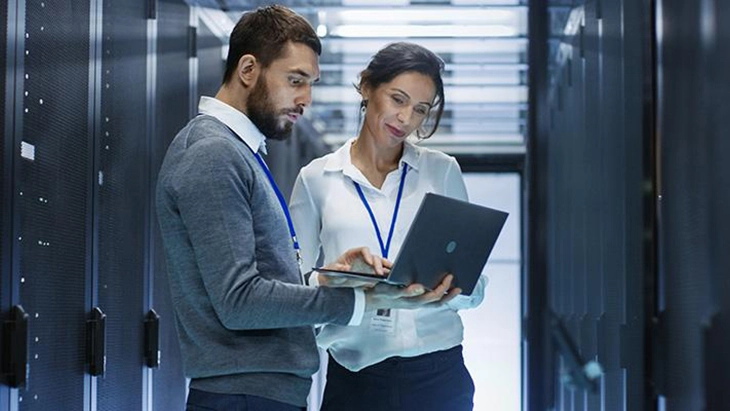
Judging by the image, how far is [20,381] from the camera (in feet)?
10.3

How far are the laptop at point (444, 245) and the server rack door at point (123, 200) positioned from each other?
Answer: 172 cm

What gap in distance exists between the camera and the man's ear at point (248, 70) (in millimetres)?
2553

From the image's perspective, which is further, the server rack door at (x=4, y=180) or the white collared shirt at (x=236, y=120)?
the server rack door at (x=4, y=180)

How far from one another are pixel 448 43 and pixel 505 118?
346 centimetres

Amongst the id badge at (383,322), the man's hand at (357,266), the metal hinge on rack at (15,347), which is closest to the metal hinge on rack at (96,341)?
the metal hinge on rack at (15,347)


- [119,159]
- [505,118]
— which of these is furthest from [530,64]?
[505,118]

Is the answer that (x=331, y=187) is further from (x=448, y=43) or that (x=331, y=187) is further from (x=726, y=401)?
(x=448, y=43)

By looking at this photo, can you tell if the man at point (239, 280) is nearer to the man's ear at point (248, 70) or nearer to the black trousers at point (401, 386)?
the man's ear at point (248, 70)

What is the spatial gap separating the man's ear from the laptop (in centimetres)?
45

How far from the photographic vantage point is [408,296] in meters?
2.50

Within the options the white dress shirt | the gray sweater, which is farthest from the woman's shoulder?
the gray sweater

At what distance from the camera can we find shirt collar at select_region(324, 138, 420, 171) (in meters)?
2.96

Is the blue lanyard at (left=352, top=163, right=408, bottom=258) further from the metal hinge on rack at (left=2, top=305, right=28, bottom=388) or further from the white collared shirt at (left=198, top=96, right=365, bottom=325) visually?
the metal hinge on rack at (left=2, top=305, right=28, bottom=388)

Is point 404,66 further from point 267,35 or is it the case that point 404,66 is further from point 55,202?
point 55,202
